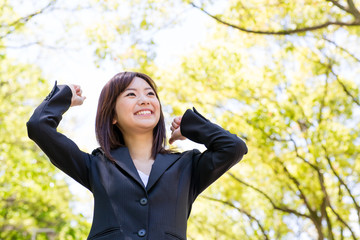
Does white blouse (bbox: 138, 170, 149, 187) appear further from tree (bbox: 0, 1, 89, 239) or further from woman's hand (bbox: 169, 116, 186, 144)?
tree (bbox: 0, 1, 89, 239)

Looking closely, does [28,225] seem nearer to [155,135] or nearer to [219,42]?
[219,42]

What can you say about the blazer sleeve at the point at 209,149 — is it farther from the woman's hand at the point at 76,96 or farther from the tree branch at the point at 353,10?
the tree branch at the point at 353,10

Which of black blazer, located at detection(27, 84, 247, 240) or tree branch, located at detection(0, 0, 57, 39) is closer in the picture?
black blazer, located at detection(27, 84, 247, 240)

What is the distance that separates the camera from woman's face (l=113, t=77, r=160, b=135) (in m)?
2.62

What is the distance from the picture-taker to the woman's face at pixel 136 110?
8.58ft

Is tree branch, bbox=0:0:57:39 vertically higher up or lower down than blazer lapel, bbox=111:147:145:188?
higher up

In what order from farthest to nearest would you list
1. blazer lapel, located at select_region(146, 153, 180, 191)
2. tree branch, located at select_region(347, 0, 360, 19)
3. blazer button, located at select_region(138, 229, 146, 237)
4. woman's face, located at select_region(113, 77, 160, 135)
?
1. tree branch, located at select_region(347, 0, 360, 19)
2. woman's face, located at select_region(113, 77, 160, 135)
3. blazer lapel, located at select_region(146, 153, 180, 191)
4. blazer button, located at select_region(138, 229, 146, 237)

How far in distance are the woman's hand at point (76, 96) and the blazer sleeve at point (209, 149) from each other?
563 millimetres

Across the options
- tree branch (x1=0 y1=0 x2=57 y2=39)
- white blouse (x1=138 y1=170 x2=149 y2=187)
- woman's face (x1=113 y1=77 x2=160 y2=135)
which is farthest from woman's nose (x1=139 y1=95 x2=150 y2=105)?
tree branch (x1=0 y1=0 x2=57 y2=39)

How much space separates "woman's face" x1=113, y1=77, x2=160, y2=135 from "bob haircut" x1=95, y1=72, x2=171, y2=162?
0.10 feet

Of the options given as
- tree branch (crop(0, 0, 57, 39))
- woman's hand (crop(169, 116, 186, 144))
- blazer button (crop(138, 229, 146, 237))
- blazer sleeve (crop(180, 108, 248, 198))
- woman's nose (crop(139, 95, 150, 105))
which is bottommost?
blazer button (crop(138, 229, 146, 237))

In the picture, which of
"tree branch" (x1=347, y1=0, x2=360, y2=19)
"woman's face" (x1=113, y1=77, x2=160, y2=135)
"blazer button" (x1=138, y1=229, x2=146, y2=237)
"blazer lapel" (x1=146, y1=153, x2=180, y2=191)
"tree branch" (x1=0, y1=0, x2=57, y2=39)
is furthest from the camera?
"tree branch" (x1=0, y1=0, x2=57, y2=39)

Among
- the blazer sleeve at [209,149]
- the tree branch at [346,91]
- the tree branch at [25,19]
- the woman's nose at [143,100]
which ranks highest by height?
the tree branch at [346,91]

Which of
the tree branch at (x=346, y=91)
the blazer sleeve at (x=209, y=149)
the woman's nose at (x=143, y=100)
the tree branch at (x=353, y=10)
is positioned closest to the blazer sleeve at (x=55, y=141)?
the woman's nose at (x=143, y=100)
